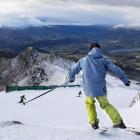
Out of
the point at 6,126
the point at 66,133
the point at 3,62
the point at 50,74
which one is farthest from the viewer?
the point at 3,62

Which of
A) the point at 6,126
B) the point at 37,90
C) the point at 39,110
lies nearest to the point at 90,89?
the point at 6,126

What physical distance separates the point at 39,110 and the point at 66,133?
16.5 metres

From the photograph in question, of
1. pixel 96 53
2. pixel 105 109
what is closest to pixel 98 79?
pixel 96 53

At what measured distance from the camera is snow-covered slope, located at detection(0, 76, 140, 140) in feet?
34.1

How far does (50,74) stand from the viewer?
74625 mm

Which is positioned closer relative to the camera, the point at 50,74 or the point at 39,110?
the point at 39,110

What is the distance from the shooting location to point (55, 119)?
22.0 meters

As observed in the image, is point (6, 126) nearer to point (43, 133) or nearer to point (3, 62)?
point (43, 133)

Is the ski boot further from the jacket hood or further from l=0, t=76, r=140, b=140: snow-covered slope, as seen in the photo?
the jacket hood

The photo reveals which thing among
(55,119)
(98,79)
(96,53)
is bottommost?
(55,119)

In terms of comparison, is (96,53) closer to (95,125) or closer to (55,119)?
(95,125)

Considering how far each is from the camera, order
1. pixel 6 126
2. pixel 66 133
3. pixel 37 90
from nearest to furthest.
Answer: pixel 66 133 < pixel 6 126 < pixel 37 90

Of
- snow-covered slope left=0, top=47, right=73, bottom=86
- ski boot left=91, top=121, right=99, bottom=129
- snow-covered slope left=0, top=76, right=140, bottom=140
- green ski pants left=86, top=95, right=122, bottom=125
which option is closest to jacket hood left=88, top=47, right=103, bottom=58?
green ski pants left=86, top=95, right=122, bottom=125

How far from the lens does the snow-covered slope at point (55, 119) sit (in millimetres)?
10391
